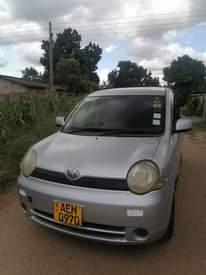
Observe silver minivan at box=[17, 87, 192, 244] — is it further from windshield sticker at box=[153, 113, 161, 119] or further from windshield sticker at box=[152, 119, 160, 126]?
windshield sticker at box=[153, 113, 161, 119]

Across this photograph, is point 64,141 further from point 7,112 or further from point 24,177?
point 7,112

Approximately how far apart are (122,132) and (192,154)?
4164 mm

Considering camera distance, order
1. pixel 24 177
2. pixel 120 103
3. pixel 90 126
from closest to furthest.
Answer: pixel 24 177 → pixel 90 126 → pixel 120 103

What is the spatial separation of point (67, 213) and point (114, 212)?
418 millimetres

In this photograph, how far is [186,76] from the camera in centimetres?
2881

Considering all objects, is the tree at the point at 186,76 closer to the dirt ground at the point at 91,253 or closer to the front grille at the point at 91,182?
the dirt ground at the point at 91,253

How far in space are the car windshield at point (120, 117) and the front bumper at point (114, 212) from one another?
887mm

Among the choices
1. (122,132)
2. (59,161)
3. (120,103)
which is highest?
(120,103)

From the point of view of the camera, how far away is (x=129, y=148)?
2400mm

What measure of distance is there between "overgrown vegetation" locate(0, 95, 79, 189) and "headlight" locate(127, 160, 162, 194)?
8.82 feet

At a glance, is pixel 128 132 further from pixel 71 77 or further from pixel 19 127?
pixel 71 77

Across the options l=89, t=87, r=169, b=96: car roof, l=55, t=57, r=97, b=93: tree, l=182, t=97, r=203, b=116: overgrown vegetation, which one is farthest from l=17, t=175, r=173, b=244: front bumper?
l=55, t=57, r=97, b=93: tree

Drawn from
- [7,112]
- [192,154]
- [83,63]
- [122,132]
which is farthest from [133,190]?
[83,63]

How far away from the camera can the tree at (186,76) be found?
29.0 meters
